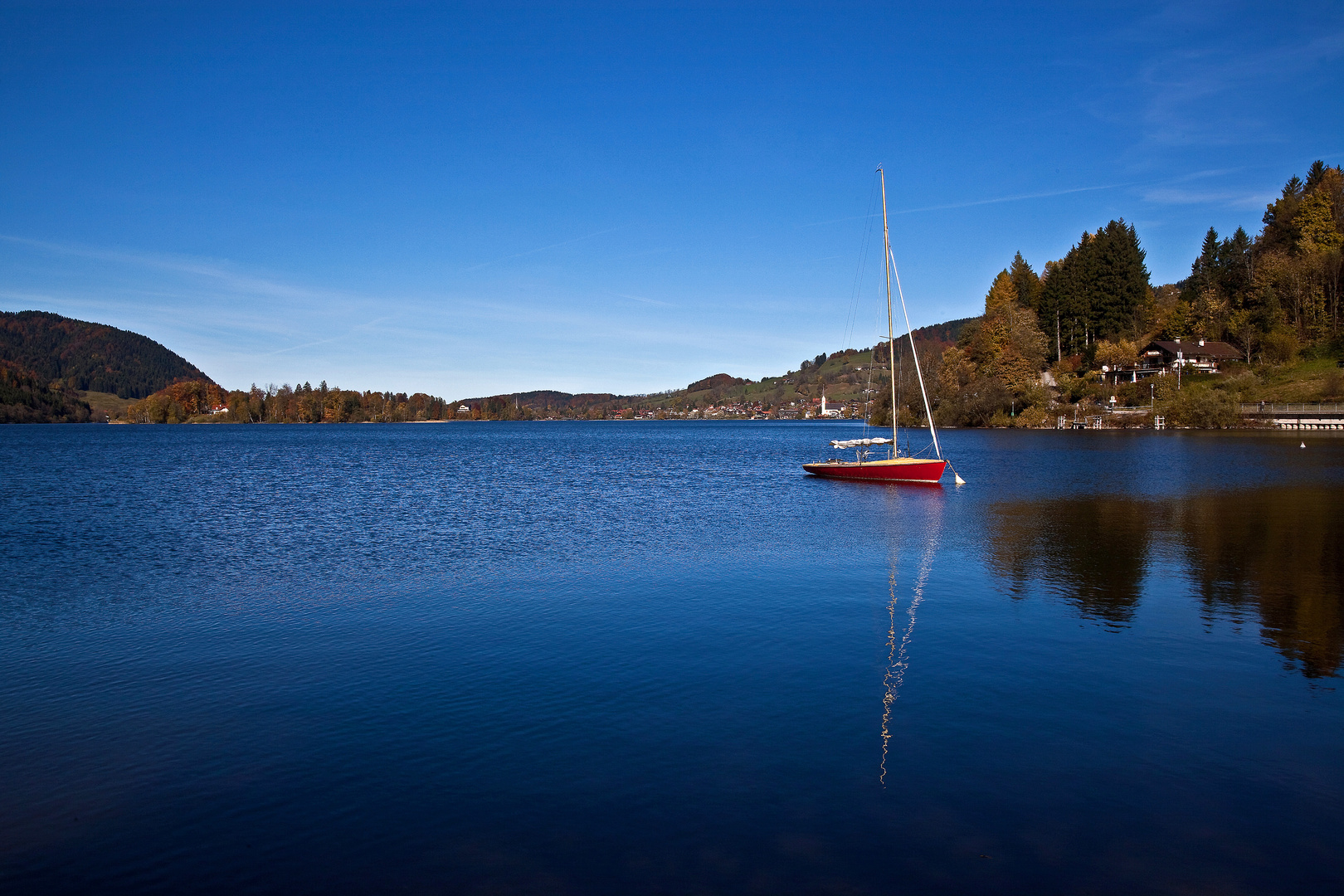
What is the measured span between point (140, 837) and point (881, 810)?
20.6 ft

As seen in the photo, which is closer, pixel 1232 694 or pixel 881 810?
pixel 881 810

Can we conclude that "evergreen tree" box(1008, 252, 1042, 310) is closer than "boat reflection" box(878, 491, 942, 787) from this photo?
No

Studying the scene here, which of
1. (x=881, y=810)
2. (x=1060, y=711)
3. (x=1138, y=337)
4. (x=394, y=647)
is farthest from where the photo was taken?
(x=1138, y=337)

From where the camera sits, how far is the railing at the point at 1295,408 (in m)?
88.6

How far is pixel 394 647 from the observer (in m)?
12.3

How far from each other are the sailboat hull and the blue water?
1588 centimetres

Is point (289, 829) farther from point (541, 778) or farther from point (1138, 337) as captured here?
point (1138, 337)

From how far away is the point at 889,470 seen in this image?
4091 cm

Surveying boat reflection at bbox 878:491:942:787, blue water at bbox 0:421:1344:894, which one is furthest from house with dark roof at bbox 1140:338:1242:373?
boat reflection at bbox 878:491:942:787

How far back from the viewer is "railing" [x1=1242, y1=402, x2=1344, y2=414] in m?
88.6

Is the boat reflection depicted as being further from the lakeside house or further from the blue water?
the lakeside house

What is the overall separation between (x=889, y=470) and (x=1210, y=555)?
21.6 m

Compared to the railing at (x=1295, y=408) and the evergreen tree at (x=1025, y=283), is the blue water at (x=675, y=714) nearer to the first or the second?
the railing at (x=1295, y=408)

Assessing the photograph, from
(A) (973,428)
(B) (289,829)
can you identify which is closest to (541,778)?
(B) (289,829)
